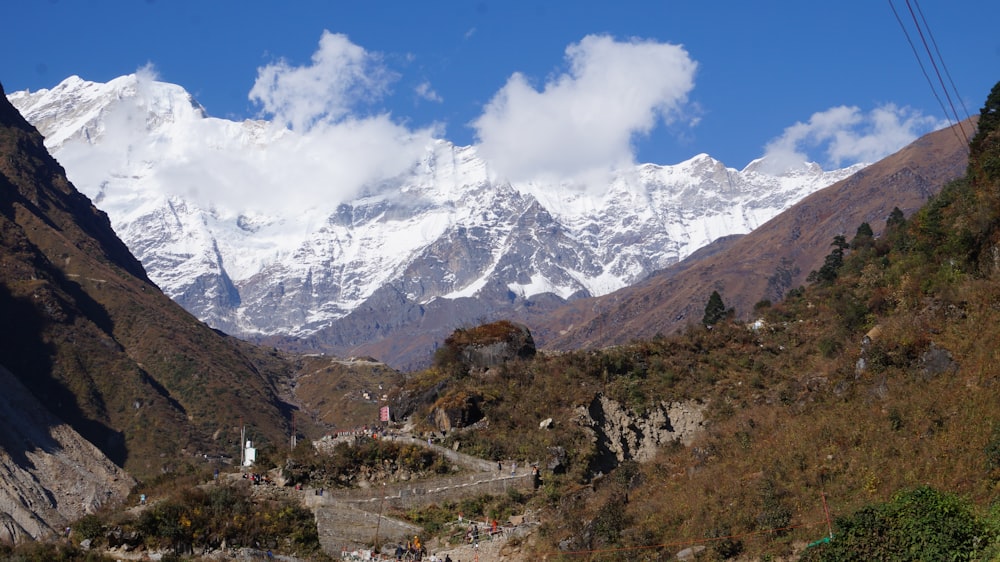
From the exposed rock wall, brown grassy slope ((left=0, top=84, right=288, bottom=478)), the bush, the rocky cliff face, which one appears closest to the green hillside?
the bush

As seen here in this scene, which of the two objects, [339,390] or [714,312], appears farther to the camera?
[339,390]

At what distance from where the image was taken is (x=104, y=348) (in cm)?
11381

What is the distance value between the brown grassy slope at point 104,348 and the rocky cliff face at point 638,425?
52.8 meters

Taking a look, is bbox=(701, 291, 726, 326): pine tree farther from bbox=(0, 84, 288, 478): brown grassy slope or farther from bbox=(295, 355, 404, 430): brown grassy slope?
bbox=(295, 355, 404, 430): brown grassy slope

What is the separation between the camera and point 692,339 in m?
54.2

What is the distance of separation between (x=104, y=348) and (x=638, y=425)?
83458 mm

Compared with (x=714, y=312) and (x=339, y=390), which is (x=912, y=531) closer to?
(x=714, y=312)

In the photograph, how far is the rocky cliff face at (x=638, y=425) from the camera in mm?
45531

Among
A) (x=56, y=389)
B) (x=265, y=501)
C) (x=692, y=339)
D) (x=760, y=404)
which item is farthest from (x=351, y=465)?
(x=56, y=389)

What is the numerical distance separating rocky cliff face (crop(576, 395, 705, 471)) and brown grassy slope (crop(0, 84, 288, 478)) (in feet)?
173

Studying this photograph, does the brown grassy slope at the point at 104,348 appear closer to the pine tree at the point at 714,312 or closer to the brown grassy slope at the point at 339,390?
the brown grassy slope at the point at 339,390

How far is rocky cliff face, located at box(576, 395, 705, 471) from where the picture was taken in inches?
1793

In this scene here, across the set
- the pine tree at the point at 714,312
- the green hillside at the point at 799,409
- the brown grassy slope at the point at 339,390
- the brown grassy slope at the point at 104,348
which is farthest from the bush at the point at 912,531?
the brown grassy slope at the point at 339,390

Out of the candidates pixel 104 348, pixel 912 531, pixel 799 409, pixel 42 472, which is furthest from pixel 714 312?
pixel 104 348
